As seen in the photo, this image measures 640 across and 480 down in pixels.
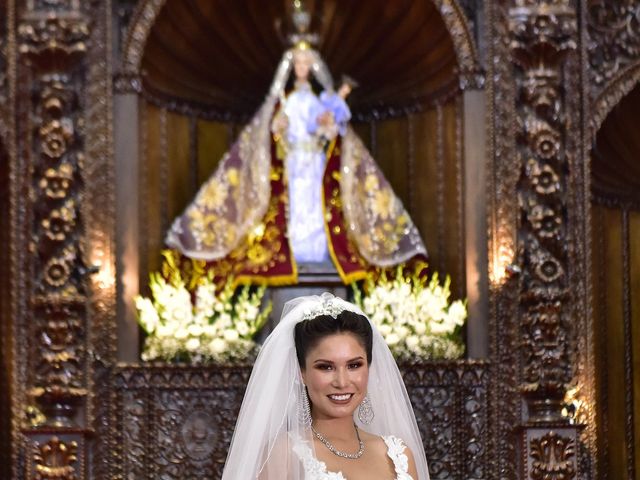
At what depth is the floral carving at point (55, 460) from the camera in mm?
8000

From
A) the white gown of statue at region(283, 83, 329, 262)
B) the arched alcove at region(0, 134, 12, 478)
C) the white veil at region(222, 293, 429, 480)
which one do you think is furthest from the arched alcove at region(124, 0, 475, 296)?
the white veil at region(222, 293, 429, 480)

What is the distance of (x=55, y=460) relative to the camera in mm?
8023

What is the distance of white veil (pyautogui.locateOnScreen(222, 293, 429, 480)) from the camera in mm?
4749

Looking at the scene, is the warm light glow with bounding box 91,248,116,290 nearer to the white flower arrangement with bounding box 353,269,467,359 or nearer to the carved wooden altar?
the carved wooden altar

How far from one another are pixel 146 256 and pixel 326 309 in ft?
13.4

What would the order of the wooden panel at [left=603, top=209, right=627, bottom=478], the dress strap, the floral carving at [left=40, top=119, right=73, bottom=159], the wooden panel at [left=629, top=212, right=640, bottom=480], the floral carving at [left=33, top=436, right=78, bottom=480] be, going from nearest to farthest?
the dress strap, the floral carving at [left=33, top=436, right=78, bottom=480], the floral carving at [left=40, top=119, right=73, bottom=159], the wooden panel at [left=603, top=209, right=627, bottom=478], the wooden panel at [left=629, top=212, right=640, bottom=480]

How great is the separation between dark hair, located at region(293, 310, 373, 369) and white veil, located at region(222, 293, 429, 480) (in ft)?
0.26

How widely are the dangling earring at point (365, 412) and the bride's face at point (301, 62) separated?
4.11 meters

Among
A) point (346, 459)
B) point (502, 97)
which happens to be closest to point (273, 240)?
point (502, 97)

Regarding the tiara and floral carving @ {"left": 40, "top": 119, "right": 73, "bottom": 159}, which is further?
floral carving @ {"left": 40, "top": 119, "right": 73, "bottom": 159}

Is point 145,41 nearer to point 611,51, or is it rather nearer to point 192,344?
point 192,344

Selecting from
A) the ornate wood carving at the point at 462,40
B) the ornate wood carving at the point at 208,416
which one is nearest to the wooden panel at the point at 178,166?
the ornate wood carving at the point at 208,416

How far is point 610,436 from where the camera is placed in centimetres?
920

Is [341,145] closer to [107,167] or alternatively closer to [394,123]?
[394,123]
